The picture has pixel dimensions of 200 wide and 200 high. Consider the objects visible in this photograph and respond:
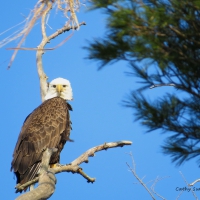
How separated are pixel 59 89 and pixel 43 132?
0.72 metres

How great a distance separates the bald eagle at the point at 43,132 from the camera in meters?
6.60

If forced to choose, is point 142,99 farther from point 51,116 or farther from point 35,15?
point 51,116

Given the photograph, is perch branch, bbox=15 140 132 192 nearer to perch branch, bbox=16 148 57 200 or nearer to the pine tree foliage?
perch branch, bbox=16 148 57 200

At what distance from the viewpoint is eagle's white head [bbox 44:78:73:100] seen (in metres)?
7.27

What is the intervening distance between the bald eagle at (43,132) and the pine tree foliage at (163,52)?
3.20m

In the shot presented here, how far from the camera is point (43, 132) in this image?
693 cm

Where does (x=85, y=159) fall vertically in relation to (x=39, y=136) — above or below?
below

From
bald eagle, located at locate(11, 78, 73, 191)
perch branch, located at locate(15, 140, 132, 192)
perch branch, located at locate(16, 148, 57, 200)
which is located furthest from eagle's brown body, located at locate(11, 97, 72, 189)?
perch branch, located at locate(16, 148, 57, 200)

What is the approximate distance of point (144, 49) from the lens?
3.37m

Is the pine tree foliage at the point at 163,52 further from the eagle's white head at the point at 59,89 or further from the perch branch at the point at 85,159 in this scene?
the eagle's white head at the point at 59,89

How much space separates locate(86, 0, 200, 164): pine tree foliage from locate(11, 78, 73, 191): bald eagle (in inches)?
126

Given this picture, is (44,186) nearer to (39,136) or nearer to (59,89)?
(39,136)

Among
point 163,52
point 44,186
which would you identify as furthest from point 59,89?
point 163,52

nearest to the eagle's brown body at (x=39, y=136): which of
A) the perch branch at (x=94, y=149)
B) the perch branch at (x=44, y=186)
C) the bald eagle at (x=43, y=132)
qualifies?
the bald eagle at (x=43, y=132)
